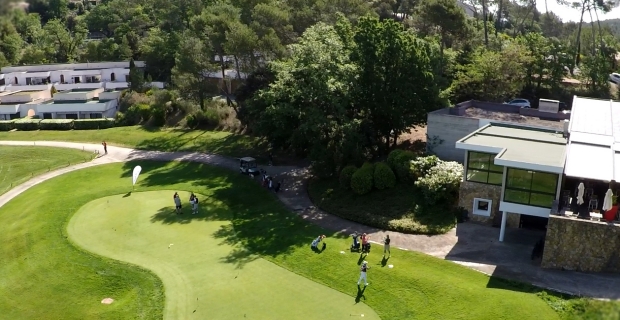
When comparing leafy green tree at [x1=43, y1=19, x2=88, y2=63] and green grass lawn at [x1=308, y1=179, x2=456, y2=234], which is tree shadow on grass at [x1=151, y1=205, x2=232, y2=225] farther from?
leafy green tree at [x1=43, y1=19, x2=88, y2=63]

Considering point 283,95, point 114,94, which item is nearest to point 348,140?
point 283,95

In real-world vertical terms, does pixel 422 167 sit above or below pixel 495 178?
below

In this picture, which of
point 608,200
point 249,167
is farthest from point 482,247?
point 249,167

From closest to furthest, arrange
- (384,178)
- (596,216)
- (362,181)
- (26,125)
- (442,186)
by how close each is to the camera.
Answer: (596,216), (442,186), (384,178), (362,181), (26,125)

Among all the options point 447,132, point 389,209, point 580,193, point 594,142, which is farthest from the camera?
point 447,132

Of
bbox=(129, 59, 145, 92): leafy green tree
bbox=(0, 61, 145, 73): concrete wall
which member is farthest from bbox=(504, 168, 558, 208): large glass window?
bbox=(0, 61, 145, 73): concrete wall

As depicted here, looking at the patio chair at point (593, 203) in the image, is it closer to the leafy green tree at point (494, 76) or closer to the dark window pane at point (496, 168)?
the dark window pane at point (496, 168)

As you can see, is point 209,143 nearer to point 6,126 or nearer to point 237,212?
point 237,212

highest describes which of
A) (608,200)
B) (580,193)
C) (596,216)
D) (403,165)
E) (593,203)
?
(608,200)

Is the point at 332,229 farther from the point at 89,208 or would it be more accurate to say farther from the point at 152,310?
the point at 89,208
